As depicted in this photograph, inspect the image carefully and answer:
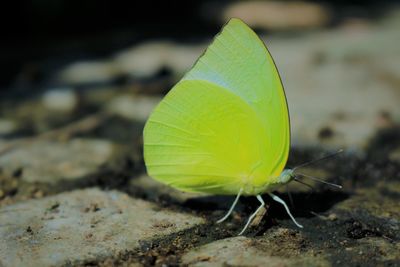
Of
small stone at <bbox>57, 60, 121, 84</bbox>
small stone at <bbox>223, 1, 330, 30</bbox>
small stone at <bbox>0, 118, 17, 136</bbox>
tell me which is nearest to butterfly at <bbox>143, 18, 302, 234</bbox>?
small stone at <bbox>0, 118, 17, 136</bbox>

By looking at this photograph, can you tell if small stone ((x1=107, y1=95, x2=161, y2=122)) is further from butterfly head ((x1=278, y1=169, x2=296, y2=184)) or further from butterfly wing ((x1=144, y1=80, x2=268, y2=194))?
butterfly head ((x1=278, y1=169, x2=296, y2=184))

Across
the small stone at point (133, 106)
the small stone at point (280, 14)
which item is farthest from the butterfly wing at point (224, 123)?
the small stone at point (280, 14)

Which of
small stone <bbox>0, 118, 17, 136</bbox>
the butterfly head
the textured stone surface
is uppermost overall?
small stone <bbox>0, 118, 17, 136</bbox>

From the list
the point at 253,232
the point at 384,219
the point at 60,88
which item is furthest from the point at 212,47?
the point at 60,88

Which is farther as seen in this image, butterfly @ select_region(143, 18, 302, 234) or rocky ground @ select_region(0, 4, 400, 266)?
butterfly @ select_region(143, 18, 302, 234)

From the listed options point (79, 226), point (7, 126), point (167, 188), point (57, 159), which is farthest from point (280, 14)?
point (79, 226)

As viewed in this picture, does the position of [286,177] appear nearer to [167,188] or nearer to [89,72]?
[167,188]

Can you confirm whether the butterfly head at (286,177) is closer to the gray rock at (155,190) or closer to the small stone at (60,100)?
the gray rock at (155,190)

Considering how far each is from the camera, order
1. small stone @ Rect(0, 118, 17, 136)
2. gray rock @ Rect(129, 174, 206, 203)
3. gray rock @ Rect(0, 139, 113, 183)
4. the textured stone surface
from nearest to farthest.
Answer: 1. the textured stone surface
2. gray rock @ Rect(129, 174, 206, 203)
3. gray rock @ Rect(0, 139, 113, 183)
4. small stone @ Rect(0, 118, 17, 136)
